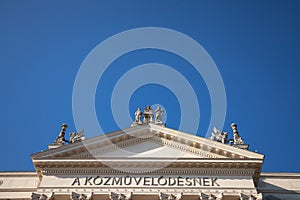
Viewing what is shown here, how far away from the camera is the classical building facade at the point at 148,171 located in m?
21.5

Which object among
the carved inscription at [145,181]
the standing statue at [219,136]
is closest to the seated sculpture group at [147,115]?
the standing statue at [219,136]

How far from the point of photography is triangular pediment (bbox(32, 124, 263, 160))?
23281 mm

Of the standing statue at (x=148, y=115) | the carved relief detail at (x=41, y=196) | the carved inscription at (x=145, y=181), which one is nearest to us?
the carved relief detail at (x=41, y=196)

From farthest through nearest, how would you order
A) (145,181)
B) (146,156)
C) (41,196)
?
1. (146,156)
2. (145,181)
3. (41,196)

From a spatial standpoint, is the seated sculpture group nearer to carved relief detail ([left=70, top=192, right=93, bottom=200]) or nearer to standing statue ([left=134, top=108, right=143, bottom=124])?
standing statue ([left=134, top=108, right=143, bottom=124])

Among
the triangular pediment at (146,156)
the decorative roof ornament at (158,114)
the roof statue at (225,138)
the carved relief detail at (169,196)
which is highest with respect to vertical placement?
the decorative roof ornament at (158,114)

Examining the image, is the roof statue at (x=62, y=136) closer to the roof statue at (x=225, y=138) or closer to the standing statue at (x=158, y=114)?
the standing statue at (x=158, y=114)

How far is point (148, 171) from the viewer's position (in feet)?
74.1

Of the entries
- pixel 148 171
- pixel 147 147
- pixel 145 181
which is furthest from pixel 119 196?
pixel 147 147

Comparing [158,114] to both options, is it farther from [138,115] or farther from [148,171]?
[148,171]

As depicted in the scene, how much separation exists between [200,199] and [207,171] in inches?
81.7

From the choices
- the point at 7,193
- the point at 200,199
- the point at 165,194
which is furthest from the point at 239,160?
the point at 7,193

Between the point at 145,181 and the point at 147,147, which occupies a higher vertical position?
the point at 147,147

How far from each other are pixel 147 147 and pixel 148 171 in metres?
2.53
